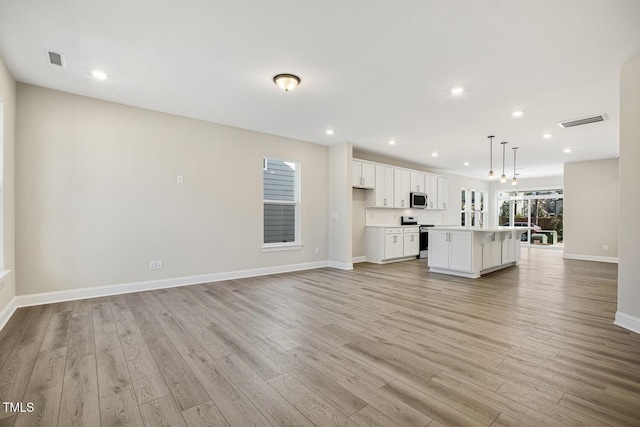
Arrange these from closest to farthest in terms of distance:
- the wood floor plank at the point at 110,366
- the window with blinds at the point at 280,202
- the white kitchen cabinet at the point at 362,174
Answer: the wood floor plank at the point at 110,366 < the window with blinds at the point at 280,202 < the white kitchen cabinet at the point at 362,174

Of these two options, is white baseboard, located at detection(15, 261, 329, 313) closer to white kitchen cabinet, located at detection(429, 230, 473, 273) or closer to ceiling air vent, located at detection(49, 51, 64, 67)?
ceiling air vent, located at detection(49, 51, 64, 67)

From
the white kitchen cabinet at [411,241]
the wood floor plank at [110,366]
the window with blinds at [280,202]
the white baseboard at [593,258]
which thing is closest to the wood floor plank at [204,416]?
the wood floor plank at [110,366]

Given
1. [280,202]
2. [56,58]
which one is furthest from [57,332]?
[280,202]

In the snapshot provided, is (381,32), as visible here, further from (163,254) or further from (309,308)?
(163,254)

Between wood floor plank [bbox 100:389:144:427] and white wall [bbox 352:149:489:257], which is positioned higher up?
white wall [bbox 352:149:489:257]

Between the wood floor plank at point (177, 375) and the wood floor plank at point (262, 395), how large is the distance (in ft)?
0.74

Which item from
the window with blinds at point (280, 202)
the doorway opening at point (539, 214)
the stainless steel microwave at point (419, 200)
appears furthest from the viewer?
the doorway opening at point (539, 214)

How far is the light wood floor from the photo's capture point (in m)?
1.68

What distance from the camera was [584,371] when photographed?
6.98 feet

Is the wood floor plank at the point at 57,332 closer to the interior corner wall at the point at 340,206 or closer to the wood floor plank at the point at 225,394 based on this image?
the wood floor plank at the point at 225,394

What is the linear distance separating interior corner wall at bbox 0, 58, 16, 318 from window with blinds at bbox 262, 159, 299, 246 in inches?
134

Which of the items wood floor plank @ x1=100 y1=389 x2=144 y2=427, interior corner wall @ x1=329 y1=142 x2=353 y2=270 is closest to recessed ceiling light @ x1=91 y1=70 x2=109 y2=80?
wood floor plank @ x1=100 y1=389 x2=144 y2=427

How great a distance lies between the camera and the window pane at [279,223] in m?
5.85

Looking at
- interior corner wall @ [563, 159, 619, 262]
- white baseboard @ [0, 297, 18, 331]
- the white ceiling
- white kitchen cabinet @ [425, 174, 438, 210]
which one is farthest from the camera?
white kitchen cabinet @ [425, 174, 438, 210]
